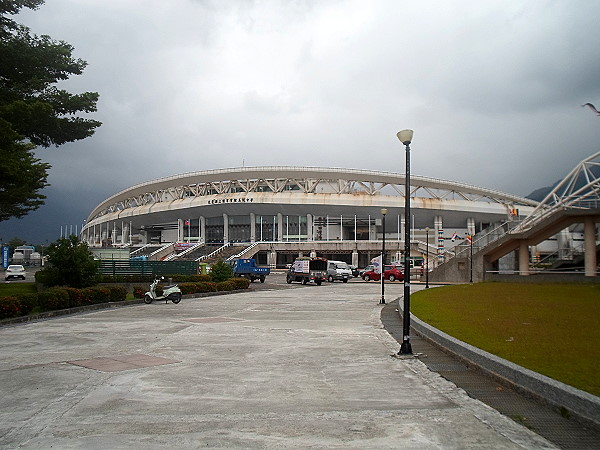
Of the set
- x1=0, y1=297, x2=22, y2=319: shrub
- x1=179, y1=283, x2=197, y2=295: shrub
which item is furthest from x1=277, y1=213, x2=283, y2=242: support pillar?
x1=0, y1=297, x2=22, y2=319: shrub

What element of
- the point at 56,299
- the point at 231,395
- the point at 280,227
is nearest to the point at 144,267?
the point at 56,299

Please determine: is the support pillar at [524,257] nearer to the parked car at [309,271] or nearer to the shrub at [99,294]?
the parked car at [309,271]

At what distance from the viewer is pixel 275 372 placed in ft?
29.7

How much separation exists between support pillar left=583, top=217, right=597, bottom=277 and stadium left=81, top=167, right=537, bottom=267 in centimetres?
3865

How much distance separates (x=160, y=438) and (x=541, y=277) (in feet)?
114

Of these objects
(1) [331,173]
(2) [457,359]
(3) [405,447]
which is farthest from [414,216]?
(3) [405,447]

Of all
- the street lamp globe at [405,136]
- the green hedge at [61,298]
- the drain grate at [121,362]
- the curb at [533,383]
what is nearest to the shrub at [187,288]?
the green hedge at [61,298]

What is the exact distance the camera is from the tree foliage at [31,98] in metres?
18.8

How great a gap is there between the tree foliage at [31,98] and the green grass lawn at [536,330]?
15100mm

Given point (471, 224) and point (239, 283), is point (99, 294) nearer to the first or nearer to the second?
point (239, 283)

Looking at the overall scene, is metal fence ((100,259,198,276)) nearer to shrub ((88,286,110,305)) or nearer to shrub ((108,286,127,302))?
shrub ((108,286,127,302))

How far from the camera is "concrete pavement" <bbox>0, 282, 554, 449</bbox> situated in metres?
5.58

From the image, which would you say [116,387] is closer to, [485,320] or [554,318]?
[485,320]

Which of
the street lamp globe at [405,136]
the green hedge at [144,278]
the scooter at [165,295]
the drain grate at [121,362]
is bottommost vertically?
the drain grate at [121,362]
